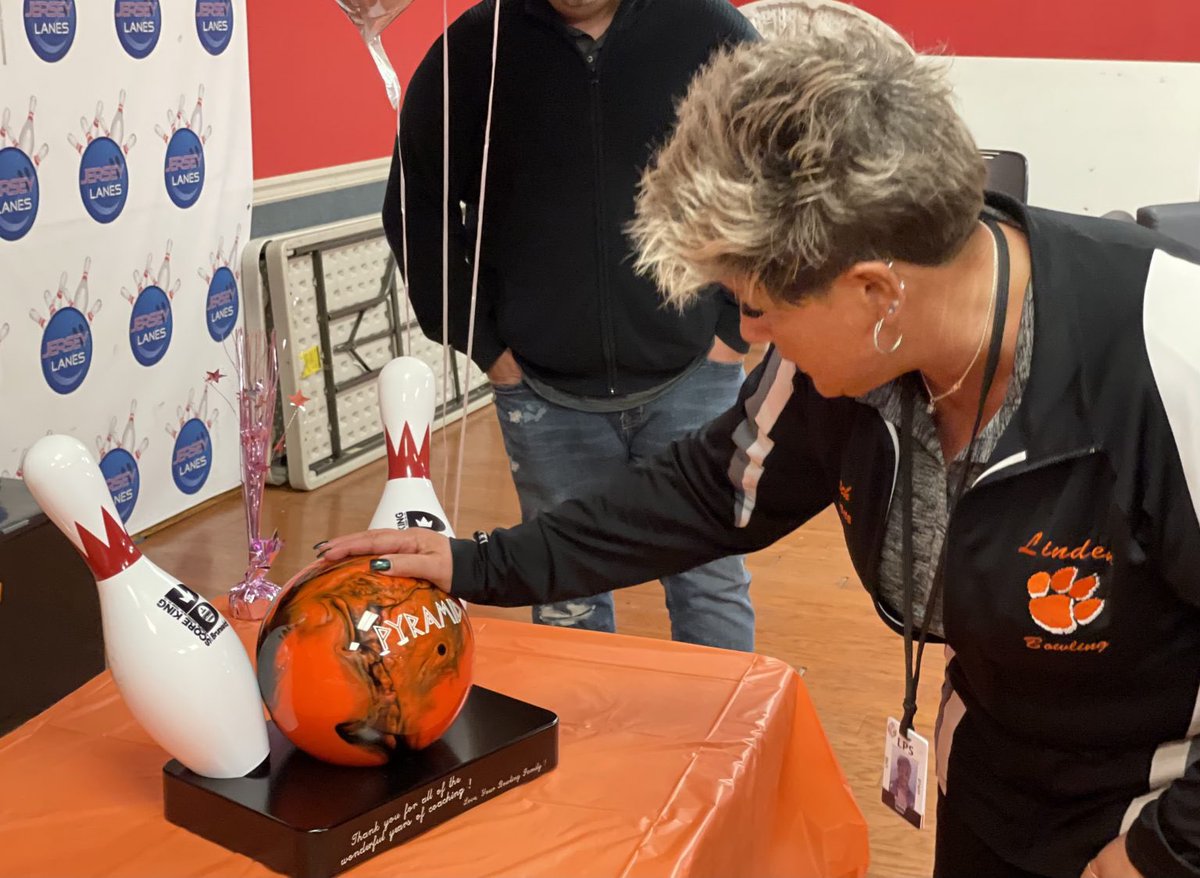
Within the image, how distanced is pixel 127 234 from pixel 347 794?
102 inches

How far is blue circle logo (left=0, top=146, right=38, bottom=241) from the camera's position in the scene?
118 inches

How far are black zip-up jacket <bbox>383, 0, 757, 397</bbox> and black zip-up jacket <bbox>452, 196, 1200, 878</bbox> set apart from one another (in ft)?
2.07

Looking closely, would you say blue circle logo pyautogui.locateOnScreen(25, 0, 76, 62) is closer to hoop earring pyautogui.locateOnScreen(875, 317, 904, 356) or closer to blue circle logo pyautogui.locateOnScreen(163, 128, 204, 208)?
blue circle logo pyautogui.locateOnScreen(163, 128, 204, 208)

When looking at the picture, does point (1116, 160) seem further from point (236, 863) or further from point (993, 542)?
point (236, 863)

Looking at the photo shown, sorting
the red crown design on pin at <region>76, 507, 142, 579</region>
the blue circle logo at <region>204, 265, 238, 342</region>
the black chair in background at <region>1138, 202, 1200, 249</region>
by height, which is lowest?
the blue circle logo at <region>204, 265, 238, 342</region>

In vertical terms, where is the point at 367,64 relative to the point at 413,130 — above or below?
below

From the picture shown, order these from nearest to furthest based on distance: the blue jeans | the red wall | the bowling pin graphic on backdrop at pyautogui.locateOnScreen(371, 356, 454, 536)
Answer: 1. the bowling pin graphic on backdrop at pyautogui.locateOnScreen(371, 356, 454, 536)
2. the blue jeans
3. the red wall

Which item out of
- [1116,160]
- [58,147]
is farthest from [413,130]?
[1116,160]

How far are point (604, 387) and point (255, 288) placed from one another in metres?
2.20

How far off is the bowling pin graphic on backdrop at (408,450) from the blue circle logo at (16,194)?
6.51ft

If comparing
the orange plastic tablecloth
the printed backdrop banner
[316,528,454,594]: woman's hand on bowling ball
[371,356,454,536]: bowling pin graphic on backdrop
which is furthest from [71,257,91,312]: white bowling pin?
[316,528,454,594]: woman's hand on bowling ball

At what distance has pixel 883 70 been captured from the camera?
101cm

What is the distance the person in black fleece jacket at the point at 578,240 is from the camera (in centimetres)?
190

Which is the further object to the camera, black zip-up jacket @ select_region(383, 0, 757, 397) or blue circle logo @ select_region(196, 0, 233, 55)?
blue circle logo @ select_region(196, 0, 233, 55)
